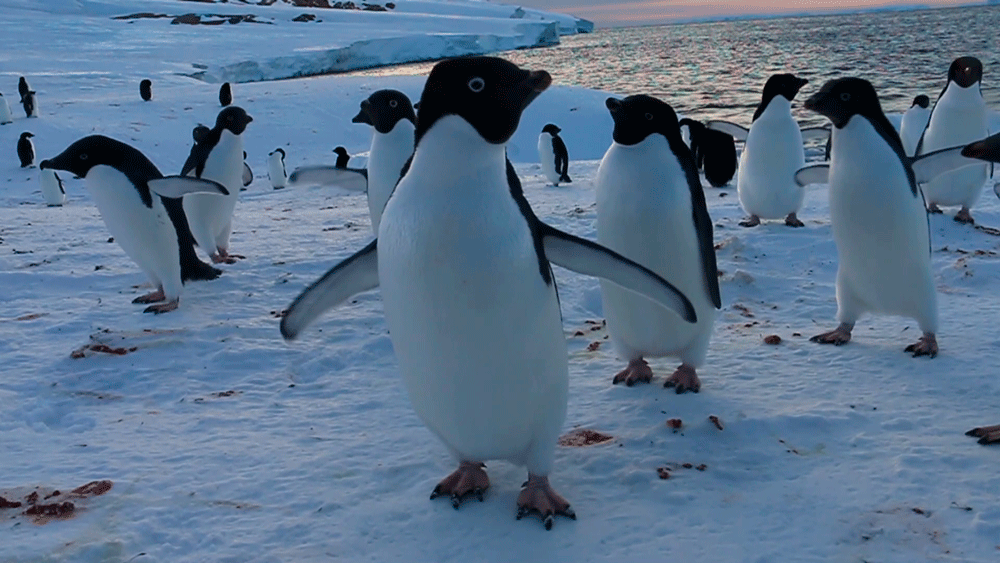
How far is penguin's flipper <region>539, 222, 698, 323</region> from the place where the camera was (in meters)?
2.19

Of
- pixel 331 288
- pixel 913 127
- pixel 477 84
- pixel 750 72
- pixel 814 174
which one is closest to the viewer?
pixel 477 84

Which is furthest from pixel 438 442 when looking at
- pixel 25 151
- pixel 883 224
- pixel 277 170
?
pixel 25 151

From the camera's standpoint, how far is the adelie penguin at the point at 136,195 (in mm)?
4406

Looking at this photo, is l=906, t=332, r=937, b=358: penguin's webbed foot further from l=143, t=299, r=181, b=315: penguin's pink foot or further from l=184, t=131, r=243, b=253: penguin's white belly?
l=184, t=131, r=243, b=253: penguin's white belly

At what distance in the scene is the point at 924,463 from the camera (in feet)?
7.60

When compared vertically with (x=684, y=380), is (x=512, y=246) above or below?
above

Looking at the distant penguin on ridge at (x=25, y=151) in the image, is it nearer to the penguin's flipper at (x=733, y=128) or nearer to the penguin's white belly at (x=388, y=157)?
the penguin's white belly at (x=388, y=157)

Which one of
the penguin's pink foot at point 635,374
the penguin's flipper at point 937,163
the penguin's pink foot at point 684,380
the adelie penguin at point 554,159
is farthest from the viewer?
the adelie penguin at point 554,159

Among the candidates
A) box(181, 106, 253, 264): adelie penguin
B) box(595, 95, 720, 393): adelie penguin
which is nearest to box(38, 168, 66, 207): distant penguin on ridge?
box(181, 106, 253, 264): adelie penguin

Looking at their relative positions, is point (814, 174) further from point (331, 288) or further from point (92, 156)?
point (92, 156)

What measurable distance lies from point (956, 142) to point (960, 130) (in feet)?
0.32

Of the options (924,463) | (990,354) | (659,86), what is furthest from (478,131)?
(659,86)

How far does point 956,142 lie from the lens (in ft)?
20.5

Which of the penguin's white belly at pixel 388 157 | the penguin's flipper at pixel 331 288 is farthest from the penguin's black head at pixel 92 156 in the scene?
the penguin's flipper at pixel 331 288
